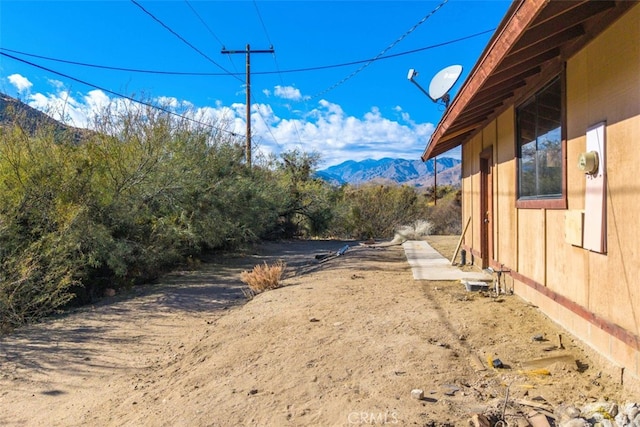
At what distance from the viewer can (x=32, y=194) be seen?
8273 mm

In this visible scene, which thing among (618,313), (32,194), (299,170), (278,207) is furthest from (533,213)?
(299,170)

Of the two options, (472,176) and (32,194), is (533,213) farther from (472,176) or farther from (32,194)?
(32,194)

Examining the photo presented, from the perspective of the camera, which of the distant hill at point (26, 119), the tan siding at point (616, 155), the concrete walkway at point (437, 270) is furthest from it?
the distant hill at point (26, 119)

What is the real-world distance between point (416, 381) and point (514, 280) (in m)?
3.72

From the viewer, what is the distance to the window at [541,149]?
200 inches

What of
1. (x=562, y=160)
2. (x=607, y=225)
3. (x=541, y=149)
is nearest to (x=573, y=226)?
(x=607, y=225)

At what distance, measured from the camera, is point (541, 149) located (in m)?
5.63

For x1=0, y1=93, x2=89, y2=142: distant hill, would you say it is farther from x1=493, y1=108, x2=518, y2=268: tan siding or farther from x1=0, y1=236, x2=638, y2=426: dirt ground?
x1=493, y1=108, x2=518, y2=268: tan siding

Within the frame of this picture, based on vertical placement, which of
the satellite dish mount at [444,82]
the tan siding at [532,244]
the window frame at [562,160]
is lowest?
the tan siding at [532,244]

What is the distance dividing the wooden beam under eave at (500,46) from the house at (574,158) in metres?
0.01

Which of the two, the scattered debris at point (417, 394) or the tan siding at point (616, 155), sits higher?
the tan siding at point (616, 155)

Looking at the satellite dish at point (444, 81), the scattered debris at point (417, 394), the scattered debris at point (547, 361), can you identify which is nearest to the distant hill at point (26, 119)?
the satellite dish at point (444, 81)

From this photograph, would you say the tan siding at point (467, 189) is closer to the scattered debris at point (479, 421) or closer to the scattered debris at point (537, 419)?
the scattered debris at point (537, 419)

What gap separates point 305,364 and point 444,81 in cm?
741
